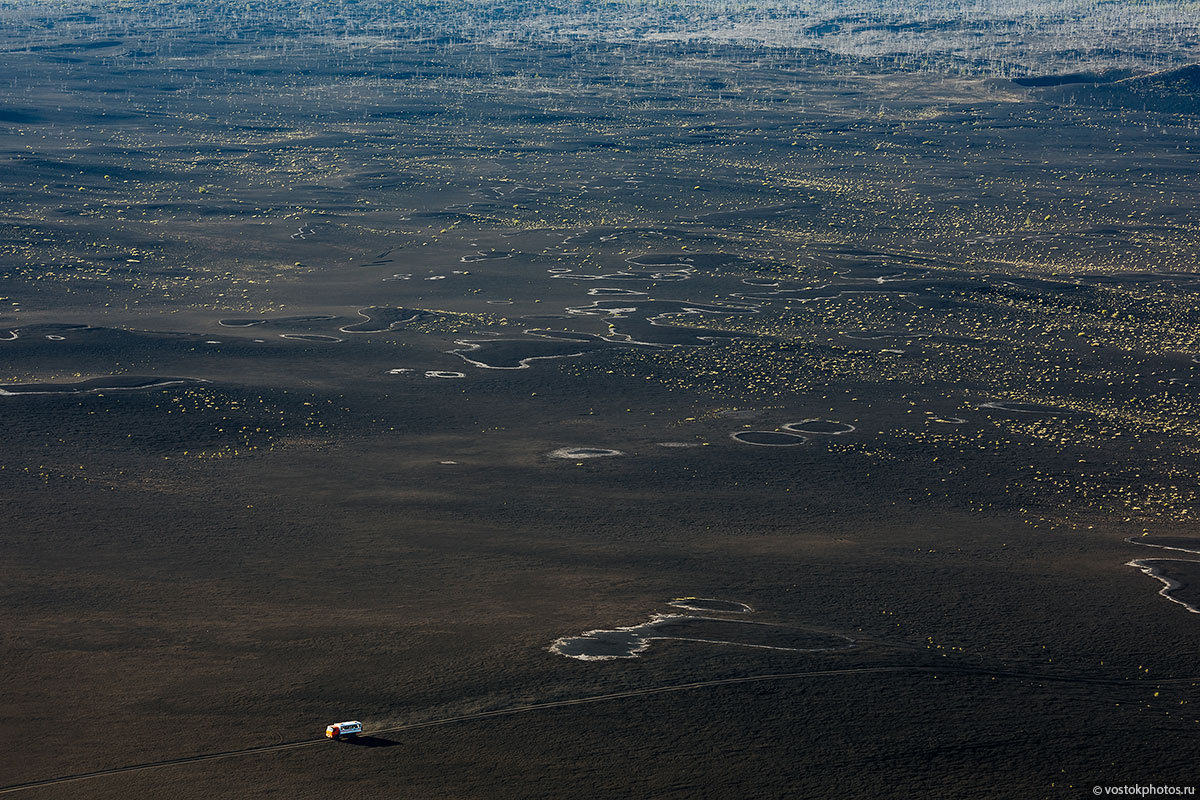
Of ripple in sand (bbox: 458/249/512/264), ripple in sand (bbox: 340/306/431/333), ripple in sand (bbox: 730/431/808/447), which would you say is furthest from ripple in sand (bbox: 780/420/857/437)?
ripple in sand (bbox: 458/249/512/264)

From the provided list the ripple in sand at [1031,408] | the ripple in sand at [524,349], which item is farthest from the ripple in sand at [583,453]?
the ripple in sand at [1031,408]

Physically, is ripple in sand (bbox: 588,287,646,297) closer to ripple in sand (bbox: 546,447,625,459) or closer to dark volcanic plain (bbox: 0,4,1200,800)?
dark volcanic plain (bbox: 0,4,1200,800)

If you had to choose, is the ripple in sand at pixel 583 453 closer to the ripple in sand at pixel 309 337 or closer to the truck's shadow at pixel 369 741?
the truck's shadow at pixel 369 741

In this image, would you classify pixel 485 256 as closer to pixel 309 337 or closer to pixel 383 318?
pixel 383 318

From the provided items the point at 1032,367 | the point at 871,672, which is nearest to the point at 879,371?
the point at 1032,367

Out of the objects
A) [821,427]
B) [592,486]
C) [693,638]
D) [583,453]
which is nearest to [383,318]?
[583,453]
